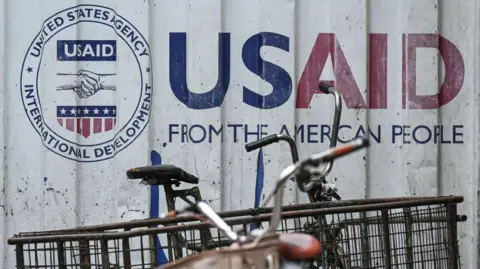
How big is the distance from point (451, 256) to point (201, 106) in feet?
5.67

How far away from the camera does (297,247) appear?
9.37ft

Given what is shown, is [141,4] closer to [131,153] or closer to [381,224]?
[131,153]

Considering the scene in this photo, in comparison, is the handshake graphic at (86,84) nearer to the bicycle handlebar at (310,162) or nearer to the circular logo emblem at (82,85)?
the circular logo emblem at (82,85)

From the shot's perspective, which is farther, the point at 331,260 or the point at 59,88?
the point at 59,88

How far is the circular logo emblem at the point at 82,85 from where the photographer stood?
6.01 meters

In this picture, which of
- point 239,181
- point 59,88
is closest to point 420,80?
point 239,181

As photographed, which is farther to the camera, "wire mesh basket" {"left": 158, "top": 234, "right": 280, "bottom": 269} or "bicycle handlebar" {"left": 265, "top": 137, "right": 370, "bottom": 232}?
"wire mesh basket" {"left": 158, "top": 234, "right": 280, "bottom": 269}

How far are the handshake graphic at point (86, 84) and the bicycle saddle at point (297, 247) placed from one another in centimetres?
328

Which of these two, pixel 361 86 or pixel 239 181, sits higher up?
pixel 361 86

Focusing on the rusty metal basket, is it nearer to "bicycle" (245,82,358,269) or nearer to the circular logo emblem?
"bicycle" (245,82,358,269)

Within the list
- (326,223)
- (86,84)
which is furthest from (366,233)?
(86,84)

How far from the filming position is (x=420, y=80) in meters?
6.10

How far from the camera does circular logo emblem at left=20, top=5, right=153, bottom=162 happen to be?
6.01 meters

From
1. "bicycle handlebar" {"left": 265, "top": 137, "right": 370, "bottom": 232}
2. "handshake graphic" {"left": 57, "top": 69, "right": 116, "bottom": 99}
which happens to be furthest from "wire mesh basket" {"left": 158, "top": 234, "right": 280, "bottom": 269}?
"handshake graphic" {"left": 57, "top": 69, "right": 116, "bottom": 99}
